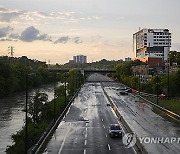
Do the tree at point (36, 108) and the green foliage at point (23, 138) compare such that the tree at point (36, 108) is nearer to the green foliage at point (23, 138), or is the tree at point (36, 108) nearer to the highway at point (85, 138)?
the highway at point (85, 138)

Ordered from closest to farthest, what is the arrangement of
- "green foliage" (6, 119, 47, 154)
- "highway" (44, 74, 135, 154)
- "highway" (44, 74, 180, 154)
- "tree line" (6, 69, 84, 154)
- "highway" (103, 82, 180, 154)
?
"green foliage" (6, 119, 47, 154) → "tree line" (6, 69, 84, 154) → "highway" (44, 74, 135, 154) → "highway" (44, 74, 180, 154) → "highway" (103, 82, 180, 154)

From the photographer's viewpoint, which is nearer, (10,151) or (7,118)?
(10,151)

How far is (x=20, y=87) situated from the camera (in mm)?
119875

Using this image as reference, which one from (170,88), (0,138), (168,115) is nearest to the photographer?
(0,138)

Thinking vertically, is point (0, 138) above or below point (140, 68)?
below

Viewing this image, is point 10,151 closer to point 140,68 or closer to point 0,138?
point 0,138

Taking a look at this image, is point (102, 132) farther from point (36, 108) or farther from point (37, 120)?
point (36, 108)

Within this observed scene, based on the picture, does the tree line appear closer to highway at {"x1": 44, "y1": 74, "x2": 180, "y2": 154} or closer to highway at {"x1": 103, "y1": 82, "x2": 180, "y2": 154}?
highway at {"x1": 44, "y1": 74, "x2": 180, "y2": 154}

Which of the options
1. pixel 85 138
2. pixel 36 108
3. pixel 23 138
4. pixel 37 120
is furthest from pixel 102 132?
pixel 36 108

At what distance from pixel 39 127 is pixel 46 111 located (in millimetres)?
11718

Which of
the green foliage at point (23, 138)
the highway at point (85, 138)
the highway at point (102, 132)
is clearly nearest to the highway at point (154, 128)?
the highway at point (102, 132)

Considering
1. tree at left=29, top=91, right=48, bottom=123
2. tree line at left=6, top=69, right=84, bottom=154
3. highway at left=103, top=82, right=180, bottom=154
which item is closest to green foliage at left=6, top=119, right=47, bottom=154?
tree line at left=6, top=69, right=84, bottom=154

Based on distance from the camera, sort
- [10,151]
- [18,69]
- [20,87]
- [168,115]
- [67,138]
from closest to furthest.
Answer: [10,151] → [67,138] → [168,115] → [20,87] → [18,69]

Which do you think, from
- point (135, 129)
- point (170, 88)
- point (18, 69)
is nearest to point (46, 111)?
point (135, 129)
